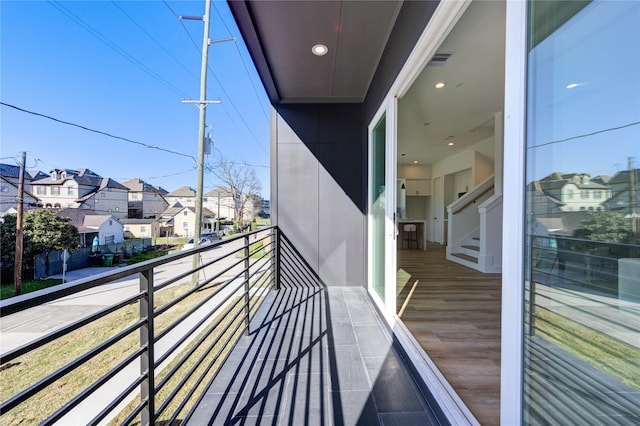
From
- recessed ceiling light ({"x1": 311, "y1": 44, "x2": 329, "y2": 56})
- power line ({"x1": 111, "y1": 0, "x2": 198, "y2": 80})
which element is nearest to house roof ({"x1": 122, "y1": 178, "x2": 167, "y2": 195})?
power line ({"x1": 111, "y1": 0, "x2": 198, "y2": 80})

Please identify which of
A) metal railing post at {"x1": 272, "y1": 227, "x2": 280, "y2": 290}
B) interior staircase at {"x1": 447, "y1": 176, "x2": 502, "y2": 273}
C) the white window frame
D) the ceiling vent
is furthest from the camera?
interior staircase at {"x1": 447, "y1": 176, "x2": 502, "y2": 273}

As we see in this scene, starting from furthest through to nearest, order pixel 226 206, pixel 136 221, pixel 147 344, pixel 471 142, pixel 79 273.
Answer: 1. pixel 226 206
2. pixel 136 221
3. pixel 79 273
4. pixel 471 142
5. pixel 147 344

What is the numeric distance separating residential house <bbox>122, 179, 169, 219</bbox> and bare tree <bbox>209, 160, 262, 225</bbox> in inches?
230

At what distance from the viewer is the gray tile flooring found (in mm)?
1227

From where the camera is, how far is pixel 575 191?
0.59m

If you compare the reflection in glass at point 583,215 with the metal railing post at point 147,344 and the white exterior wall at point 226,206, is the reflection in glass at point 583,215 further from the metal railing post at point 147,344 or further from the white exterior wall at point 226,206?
the white exterior wall at point 226,206

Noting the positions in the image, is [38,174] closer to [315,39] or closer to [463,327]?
[315,39]

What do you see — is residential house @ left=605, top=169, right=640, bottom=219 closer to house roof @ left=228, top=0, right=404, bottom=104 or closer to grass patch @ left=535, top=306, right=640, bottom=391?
grass patch @ left=535, top=306, right=640, bottom=391

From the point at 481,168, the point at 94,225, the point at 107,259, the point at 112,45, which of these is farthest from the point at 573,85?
the point at 112,45

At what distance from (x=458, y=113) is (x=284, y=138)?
2851mm

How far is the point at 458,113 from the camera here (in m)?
3.83

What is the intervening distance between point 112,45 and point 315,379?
672 inches

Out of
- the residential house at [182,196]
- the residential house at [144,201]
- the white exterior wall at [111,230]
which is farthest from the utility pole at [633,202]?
the residential house at [182,196]

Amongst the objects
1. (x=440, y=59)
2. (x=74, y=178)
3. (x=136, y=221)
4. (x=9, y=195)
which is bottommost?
(x=136, y=221)
